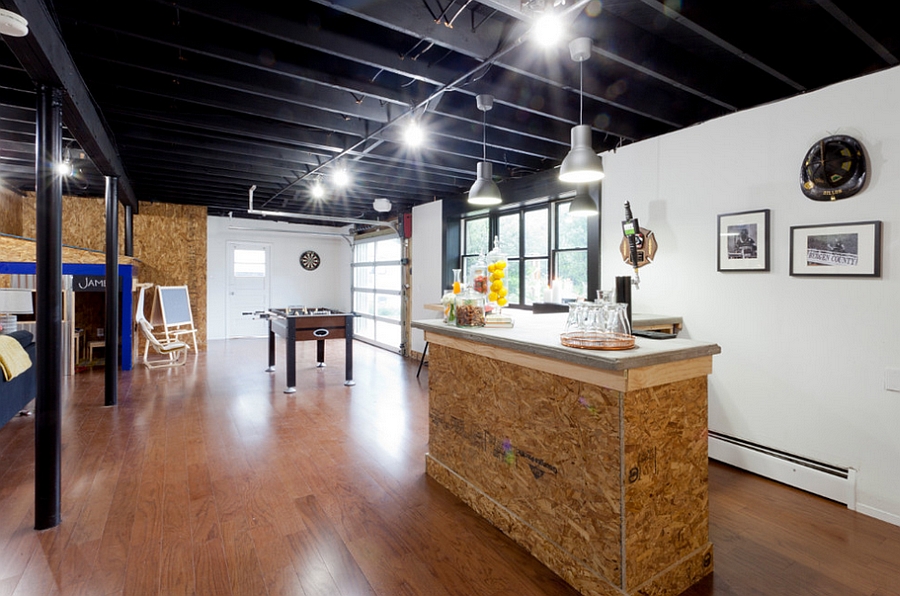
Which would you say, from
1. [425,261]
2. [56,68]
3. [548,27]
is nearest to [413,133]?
[548,27]

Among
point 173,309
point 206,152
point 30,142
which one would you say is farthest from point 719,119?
point 173,309

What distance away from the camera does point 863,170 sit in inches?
102

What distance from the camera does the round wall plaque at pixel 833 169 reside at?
2621mm

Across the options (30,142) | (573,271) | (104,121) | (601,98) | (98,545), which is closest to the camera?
(98,545)

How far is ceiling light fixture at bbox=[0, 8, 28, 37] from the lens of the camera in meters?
1.82

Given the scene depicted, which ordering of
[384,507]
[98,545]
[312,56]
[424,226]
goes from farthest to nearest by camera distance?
[424,226], [312,56], [384,507], [98,545]

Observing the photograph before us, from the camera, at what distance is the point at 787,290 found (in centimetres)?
299

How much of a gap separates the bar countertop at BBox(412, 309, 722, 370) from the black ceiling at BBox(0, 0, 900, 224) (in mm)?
1544

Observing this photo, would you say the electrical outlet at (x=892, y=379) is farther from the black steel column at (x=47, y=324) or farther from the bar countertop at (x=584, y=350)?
the black steel column at (x=47, y=324)

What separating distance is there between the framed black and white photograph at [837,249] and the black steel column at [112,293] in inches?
220

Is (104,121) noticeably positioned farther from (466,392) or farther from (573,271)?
(573,271)

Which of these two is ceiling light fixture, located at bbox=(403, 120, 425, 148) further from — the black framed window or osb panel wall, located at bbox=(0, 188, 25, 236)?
osb panel wall, located at bbox=(0, 188, 25, 236)

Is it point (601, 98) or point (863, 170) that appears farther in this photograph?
point (601, 98)

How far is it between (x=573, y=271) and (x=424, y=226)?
10.4 ft
